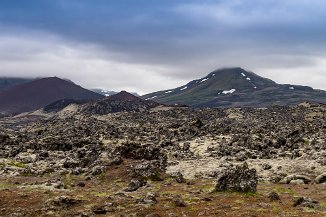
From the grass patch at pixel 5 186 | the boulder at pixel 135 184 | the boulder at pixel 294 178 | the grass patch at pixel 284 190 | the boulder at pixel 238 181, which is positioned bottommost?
the grass patch at pixel 5 186

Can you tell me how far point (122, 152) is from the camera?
46.4 m

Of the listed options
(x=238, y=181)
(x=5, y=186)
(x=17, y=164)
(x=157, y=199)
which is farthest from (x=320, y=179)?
(x=17, y=164)

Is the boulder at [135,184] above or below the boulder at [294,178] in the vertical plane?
below

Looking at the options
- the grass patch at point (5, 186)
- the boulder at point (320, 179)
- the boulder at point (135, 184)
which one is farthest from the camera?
the boulder at point (320, 179)

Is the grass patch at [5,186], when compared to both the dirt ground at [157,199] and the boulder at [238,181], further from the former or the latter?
the boulder at [238,181]

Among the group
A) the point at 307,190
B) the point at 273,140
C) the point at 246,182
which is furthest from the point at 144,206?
the point at 273,140

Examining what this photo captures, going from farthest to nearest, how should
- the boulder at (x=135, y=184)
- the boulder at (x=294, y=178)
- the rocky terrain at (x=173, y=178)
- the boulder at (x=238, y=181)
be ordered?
the boulder at (x=294, y=178)
the boulder at (x=135, y=184)
the boulder at (x=238, y=181)
the rocky terrain at (x=173, y=178)

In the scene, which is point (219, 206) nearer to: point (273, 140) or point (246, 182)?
point (246, 182)

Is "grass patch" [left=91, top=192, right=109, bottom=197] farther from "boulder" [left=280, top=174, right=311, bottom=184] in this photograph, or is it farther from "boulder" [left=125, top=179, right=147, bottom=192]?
"boulder" [left=280, top=174, right=311, bottom=184]

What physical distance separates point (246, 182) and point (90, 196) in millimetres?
10678

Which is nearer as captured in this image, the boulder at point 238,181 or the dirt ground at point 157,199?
the dirt ground at point 157,199

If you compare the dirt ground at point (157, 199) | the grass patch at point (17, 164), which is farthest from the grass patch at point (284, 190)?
the grass patch at point (17, 164)

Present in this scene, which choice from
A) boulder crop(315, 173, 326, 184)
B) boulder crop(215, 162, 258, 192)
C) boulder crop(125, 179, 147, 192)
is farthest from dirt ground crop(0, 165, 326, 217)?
boulder crop(315, 173, 326, 184)

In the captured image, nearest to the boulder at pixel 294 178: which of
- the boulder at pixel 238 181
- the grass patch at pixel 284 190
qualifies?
the grass patch at pixel 284 190
